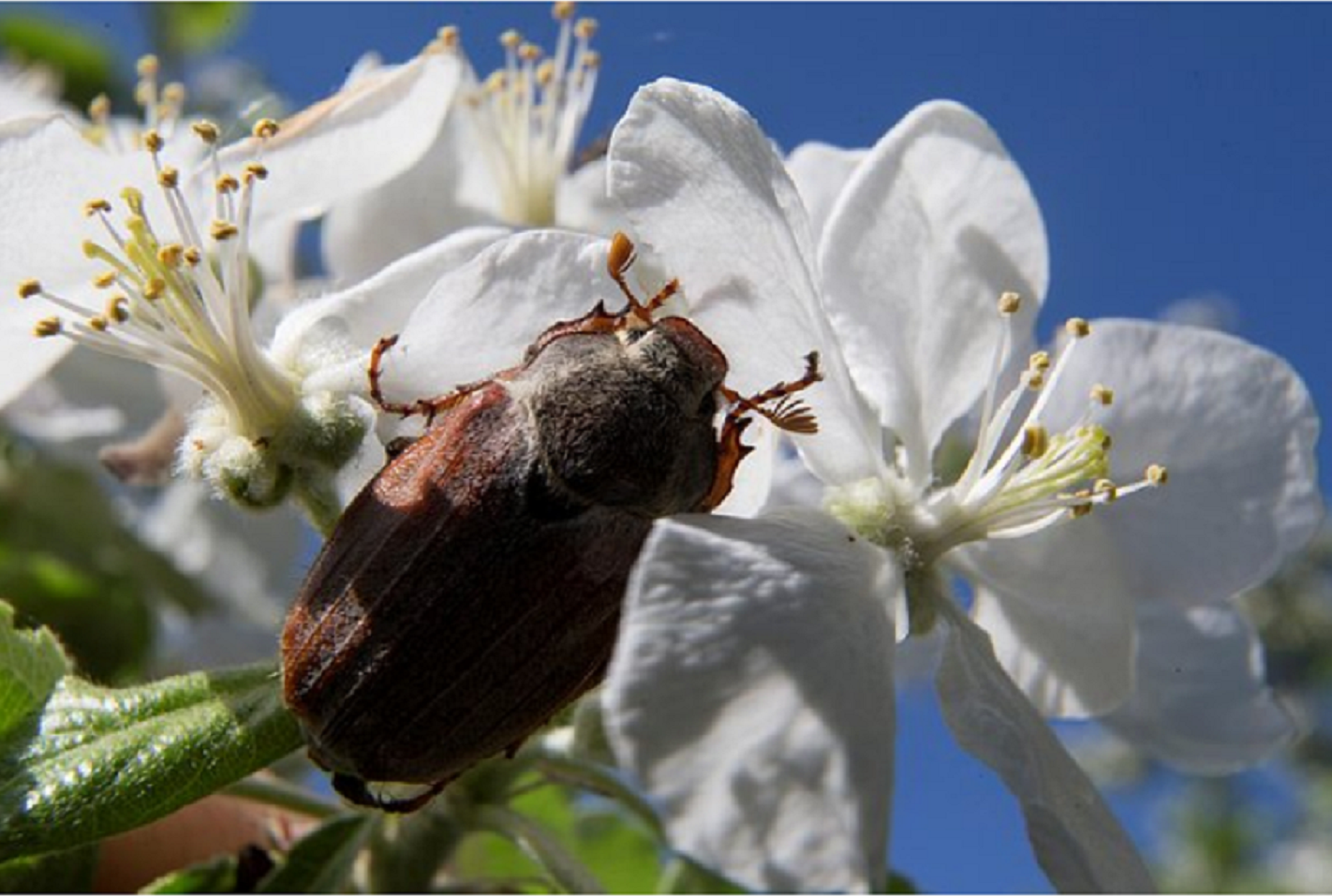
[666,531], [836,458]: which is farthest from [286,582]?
[666,531]

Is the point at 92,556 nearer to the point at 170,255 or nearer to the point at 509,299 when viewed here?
the point at 170,255

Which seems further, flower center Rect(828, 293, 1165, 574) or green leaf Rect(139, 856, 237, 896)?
green leaf Rect(139, 856, 237, 896)

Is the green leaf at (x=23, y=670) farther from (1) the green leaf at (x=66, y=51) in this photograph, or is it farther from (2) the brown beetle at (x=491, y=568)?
(1) the green leaf at (x=66, y=51)

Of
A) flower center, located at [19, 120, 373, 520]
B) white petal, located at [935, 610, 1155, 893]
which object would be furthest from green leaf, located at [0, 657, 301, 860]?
white petal, located at [935, 610, 1155, 893]

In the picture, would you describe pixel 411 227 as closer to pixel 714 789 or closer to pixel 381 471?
pixel 381 471

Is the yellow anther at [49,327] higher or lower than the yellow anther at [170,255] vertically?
lower

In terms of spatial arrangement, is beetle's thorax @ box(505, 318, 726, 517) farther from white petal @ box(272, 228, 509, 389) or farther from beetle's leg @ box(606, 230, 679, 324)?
white petal @ box(272, 228, 509, 389)

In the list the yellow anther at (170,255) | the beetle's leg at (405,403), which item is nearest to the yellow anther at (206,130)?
the yellow anther at (170,255)
